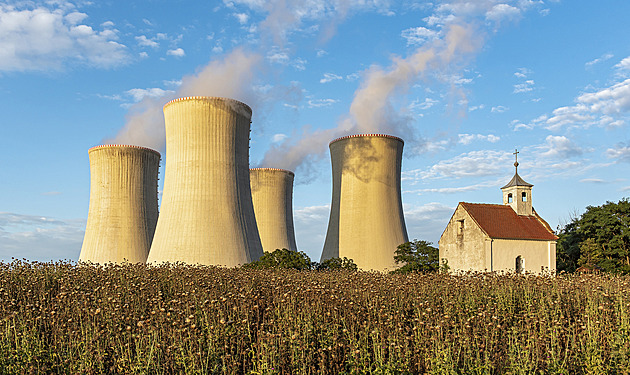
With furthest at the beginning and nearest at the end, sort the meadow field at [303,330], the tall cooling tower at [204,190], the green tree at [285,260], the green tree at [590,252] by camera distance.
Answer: the green tree at [590,252] < the tall cooling tower at [204,190] < the green tree at [285,260] < the meadow field at [303,330]

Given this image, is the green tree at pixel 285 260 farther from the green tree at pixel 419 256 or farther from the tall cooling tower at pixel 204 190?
the green tree at pixel 419 256

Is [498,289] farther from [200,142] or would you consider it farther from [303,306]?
[200,142]

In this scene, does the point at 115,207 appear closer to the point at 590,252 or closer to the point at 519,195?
the point at 519,195

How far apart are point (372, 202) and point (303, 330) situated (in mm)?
19886

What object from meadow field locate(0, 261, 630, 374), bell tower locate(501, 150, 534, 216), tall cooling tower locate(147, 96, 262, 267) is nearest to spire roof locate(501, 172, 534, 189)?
bell tower locate(501, 150, 534, 216)

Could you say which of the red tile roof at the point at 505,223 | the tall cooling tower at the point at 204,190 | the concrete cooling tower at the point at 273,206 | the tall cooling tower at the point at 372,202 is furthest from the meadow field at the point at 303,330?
the concrete cooling tower at the point at 273,206

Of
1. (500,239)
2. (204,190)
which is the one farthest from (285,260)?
(500,239)

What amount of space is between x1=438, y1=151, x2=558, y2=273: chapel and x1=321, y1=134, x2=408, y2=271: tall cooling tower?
251cm

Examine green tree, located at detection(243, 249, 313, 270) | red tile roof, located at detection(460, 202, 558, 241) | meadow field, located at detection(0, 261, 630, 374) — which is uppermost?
red tile roof, located at detection(460, 202, 558, 241)

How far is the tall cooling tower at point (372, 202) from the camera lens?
25.4m

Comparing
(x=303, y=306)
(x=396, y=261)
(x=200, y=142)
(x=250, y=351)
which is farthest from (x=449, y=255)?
(x=250, y=351)

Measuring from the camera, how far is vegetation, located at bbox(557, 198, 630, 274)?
26.0m

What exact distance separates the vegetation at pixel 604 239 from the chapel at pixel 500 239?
14.1ft

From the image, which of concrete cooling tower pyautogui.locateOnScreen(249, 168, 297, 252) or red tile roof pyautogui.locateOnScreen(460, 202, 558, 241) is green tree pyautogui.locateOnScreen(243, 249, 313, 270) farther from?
concrete cooling tower pyautogui.locateOnScreen(249, 168, 297, 252)
